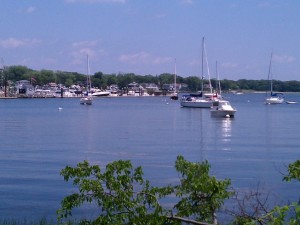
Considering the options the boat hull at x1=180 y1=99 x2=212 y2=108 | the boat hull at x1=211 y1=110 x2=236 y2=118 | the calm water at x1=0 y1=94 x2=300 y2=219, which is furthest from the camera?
the boat hull at x1=180 y1=99 x2=212 y2=108

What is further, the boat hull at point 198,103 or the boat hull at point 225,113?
the boat hull at point 198,103

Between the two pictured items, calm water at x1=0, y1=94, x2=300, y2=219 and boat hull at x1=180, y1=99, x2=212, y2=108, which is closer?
calm water at x1=0, y1=94, x2=300, y2=219

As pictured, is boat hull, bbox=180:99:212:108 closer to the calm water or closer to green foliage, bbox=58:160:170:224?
the calm water

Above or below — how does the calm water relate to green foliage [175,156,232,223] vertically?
below

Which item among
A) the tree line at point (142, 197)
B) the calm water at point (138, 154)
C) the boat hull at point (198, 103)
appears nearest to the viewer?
the tree line at point (142, 197)

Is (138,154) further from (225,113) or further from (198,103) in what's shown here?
(198,103)

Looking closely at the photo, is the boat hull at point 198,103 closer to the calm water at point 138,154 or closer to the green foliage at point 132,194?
the calm water at point 138,154

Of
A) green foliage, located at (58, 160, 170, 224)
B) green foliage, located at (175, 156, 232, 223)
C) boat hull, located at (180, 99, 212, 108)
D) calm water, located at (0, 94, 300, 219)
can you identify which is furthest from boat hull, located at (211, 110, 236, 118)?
green foliage, located at (58, 160, 170, 224)

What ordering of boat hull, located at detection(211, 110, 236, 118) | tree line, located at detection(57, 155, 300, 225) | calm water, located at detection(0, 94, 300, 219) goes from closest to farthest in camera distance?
tree line, located at detection(57, 155, 300, 225) → calm water, located at detection(0, 94, 300, 219) → boat hull, located at detection(211, 110, 236, 118)

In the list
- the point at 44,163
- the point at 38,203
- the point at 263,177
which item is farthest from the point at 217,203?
the point at 44,163

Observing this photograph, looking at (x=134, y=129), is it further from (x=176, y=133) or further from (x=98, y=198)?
(x=98, y=198)

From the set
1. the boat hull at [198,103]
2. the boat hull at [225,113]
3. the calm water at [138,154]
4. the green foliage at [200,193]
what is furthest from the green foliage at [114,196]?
the boat hull at [198,103]

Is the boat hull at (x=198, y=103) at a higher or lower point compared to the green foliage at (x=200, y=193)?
lower

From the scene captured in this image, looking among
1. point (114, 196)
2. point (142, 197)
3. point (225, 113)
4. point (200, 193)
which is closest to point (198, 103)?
point (225, 113)
